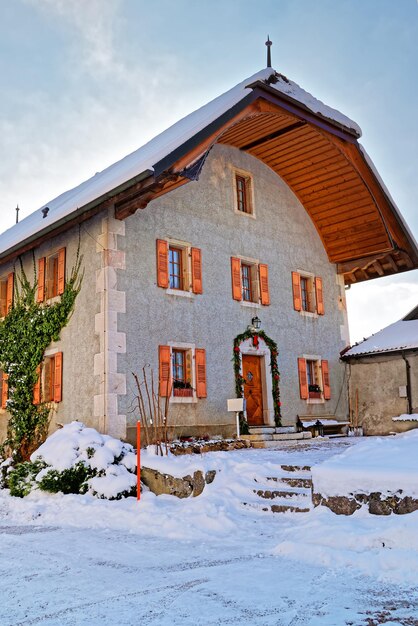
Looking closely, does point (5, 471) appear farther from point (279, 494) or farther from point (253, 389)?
point (279, 494)

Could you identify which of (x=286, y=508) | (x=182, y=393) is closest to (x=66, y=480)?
(x=182, y=393)

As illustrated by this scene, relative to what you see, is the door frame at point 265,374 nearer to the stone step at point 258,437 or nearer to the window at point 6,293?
the stone step at point 258,437

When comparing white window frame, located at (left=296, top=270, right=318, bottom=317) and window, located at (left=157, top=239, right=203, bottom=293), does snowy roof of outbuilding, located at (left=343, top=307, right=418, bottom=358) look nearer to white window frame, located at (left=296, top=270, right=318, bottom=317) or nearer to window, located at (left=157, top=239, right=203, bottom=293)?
white window frame, located at (left=296, top=270, right=318, bottom=317)

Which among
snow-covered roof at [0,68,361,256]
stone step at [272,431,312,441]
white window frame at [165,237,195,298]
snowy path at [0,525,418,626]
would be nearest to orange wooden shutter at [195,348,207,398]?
white window frame at [165,237,195,298]

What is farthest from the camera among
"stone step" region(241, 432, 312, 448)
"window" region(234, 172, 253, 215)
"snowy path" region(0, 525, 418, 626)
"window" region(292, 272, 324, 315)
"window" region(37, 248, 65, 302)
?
"window" region(292, 272, 324, 315)

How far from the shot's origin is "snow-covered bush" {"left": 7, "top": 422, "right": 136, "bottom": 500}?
9023 mm

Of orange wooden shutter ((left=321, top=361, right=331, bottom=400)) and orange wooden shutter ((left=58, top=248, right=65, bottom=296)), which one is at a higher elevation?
orange wooden shutter ((left=58, top=248, right=65, bottom=296))

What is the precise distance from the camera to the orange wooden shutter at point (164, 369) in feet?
39.2

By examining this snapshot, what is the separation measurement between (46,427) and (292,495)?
6635 millimetres

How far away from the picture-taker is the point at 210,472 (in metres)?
8.16

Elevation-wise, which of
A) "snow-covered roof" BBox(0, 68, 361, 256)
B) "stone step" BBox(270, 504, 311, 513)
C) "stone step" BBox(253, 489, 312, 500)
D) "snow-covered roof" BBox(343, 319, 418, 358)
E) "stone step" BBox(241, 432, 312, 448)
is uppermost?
"snow-covered roof" BBox(0, 68, 361, 256)

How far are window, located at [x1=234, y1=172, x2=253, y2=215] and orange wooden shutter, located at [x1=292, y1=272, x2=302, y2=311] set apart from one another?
2009 mm

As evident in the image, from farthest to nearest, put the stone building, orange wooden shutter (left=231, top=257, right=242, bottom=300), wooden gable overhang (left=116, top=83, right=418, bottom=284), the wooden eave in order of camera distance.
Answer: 1. orange wooden shutter (left=231, top=257, right=242, bottom=300)
2. the wooden eave
3. wooden gable overhang (left=116, top=83, right=418, bottom=284)
4. the stone building

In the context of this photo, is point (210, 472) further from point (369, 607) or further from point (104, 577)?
point (369, 607)
